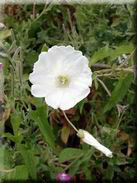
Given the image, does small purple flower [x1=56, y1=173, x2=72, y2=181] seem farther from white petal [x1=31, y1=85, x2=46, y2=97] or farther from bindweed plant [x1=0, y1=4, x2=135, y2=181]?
white petal [x1=31, y1=85, x2=46, y2=97]

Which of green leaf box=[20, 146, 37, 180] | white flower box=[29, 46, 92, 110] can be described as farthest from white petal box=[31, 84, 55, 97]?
green leaf box=[20, 146, 37, 180]

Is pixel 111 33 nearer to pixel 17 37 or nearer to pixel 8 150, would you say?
pixel 17 37

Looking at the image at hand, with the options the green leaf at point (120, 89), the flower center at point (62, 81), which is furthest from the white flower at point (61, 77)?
the green leaf at point (120, 89)

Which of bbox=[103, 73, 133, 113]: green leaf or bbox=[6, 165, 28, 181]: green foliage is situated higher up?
bbox=[103, 73, 133, 113]: green leaf

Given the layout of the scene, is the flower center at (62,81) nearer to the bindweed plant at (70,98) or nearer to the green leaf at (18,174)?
the bindweed plant at (70,98)

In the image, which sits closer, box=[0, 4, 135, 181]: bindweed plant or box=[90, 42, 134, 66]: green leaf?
box=[0, 4, 135, 181]: bindweed plant

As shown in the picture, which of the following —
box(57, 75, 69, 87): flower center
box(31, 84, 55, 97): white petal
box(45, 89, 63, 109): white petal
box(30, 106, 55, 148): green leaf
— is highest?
box(57, 75, 69, 87): flower center

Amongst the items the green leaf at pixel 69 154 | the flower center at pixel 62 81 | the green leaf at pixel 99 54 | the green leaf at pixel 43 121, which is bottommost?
the green leaf at pixel 69 154
